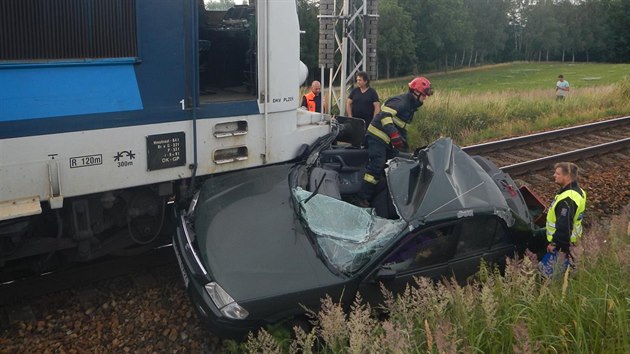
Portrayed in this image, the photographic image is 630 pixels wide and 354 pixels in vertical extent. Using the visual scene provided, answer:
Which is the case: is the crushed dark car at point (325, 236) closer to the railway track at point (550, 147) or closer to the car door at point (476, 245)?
the car door at point (476, 245)

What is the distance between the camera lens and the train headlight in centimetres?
430

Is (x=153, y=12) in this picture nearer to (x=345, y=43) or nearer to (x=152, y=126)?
(x=152, y=126)

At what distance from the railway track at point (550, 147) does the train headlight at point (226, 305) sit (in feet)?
21.5

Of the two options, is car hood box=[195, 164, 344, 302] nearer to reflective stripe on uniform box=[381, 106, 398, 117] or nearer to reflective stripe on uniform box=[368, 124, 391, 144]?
reflective stripe on uniform box=[368, 124, 391, 144]

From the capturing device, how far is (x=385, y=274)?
466 centimetres

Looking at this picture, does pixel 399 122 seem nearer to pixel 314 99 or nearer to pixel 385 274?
pixel 385 274

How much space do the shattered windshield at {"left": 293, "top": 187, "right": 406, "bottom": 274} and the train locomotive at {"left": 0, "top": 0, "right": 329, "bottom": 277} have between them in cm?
116

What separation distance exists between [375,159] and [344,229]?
2138mm

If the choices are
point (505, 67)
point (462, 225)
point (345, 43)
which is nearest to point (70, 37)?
point (462, 225)

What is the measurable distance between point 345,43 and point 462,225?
29.2ft

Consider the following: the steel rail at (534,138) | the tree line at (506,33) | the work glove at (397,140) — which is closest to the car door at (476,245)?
the work glove at (397,140)

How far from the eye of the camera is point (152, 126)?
5441mm

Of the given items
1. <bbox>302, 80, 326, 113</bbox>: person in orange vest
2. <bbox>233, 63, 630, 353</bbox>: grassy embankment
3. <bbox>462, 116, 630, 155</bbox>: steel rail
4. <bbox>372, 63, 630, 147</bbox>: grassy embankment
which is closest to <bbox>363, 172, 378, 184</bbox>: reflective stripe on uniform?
<bbox>233, 63, 630, 353</bbox>: grassy embankment

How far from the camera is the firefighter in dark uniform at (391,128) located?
6.99 meters
